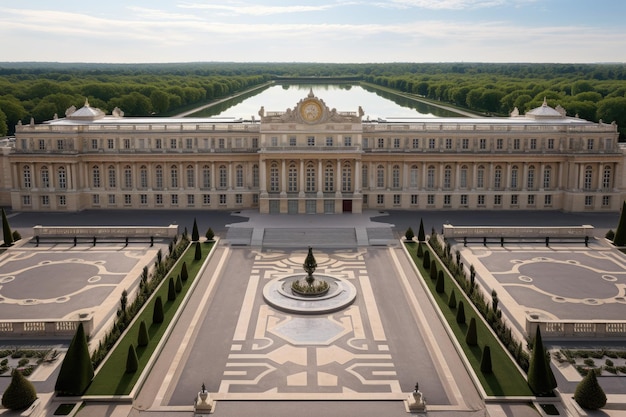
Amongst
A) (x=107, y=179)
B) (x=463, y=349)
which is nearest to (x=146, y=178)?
(x=107, y=179)

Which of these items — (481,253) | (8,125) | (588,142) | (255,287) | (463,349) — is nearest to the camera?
(463,349)

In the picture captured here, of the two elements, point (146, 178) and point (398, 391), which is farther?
point (146, 178)

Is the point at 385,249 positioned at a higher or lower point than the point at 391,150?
lower

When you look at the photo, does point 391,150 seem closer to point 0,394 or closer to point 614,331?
point 614,331

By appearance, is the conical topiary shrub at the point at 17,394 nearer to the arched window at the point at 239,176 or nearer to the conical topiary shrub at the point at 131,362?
the conical topiary shrub at the point at 131,362

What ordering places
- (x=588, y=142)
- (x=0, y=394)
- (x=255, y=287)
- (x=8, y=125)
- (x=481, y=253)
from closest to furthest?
1. (x=0, y=394)
2. (x=255, y=287)
3. (x=481, y=253)
4. (x=588, y=142)
5. (x=8, y=125)

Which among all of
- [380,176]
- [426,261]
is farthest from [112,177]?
[426,261]

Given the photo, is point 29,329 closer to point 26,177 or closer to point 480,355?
point 480,355

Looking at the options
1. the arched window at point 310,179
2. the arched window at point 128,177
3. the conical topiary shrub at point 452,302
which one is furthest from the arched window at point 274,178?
the conical topiary shrub at point 452,302
